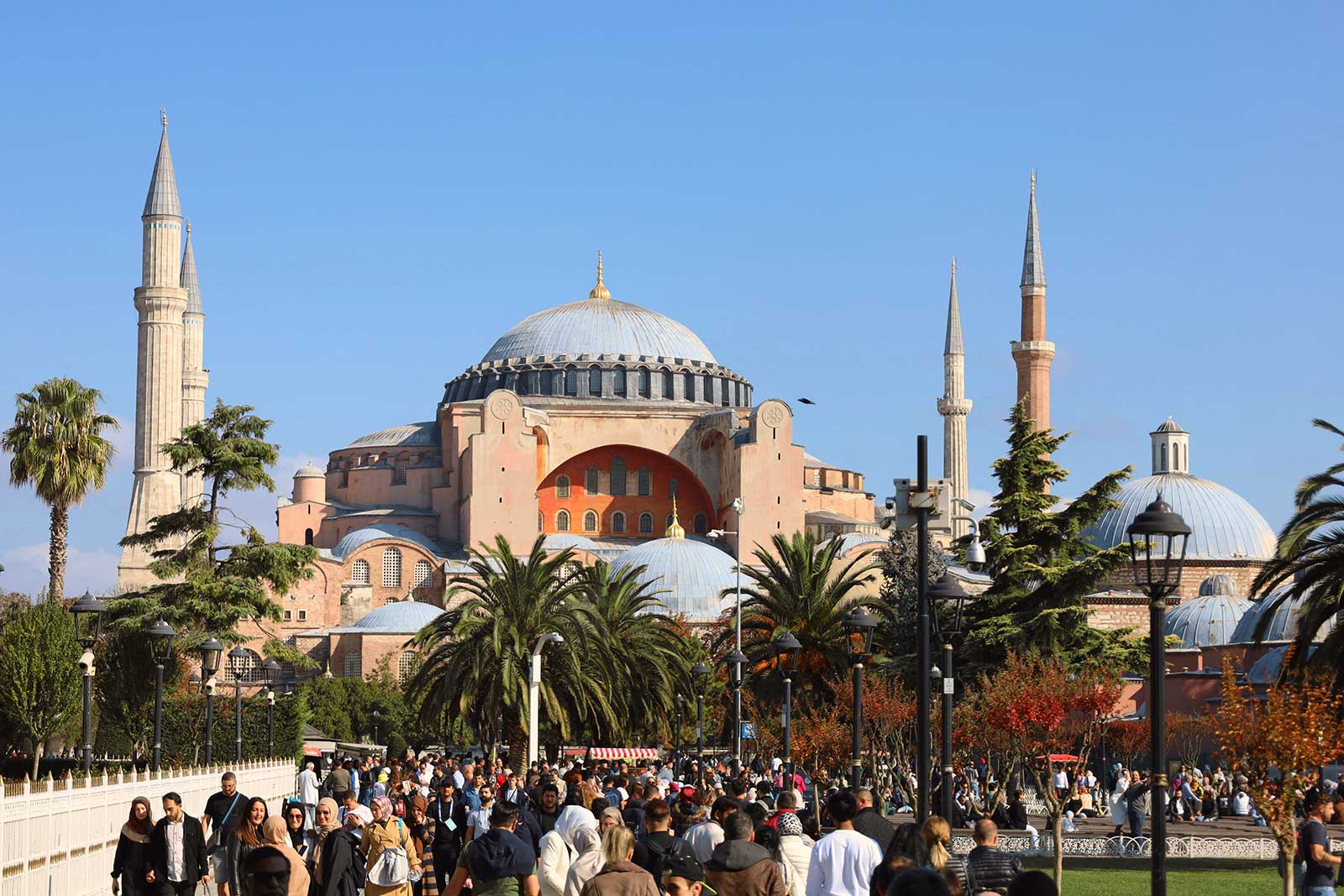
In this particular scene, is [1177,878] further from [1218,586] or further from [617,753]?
[1218,586]

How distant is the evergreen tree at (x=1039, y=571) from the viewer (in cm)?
3125

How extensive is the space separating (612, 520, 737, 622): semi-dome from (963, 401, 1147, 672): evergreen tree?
83.3 feet

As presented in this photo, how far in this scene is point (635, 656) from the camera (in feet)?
117

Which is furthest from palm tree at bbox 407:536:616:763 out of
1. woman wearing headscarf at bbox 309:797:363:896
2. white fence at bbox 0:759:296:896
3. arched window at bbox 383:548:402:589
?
arched window at bbox 383:548:402:589

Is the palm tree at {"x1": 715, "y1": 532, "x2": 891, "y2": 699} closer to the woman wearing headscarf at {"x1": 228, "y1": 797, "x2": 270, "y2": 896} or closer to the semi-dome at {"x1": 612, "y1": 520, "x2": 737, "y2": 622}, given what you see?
the semi-dome at {"x1": 612, "y1": 520, "x2": 737, "y2": 622}

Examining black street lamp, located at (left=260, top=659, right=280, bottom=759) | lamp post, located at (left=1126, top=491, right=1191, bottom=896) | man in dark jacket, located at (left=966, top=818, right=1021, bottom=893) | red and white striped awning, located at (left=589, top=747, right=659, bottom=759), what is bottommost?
red and white striped awning, located at (left=589, top=747, right=659, bottom=759)

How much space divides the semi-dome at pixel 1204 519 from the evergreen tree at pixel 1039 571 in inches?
994

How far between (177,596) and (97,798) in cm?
2284

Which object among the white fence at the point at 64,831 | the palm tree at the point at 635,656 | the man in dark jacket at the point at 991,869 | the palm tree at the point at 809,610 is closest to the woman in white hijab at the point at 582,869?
the man in dark jacket at the point at 991,869

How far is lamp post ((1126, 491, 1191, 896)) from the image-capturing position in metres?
8.68

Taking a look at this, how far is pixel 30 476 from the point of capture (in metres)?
36.2

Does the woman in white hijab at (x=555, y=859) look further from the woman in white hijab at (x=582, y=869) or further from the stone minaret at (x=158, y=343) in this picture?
the stone minaret at (x=158, y=343)

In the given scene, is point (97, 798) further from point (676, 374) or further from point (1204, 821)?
point (676, 374)

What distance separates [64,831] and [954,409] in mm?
59556
